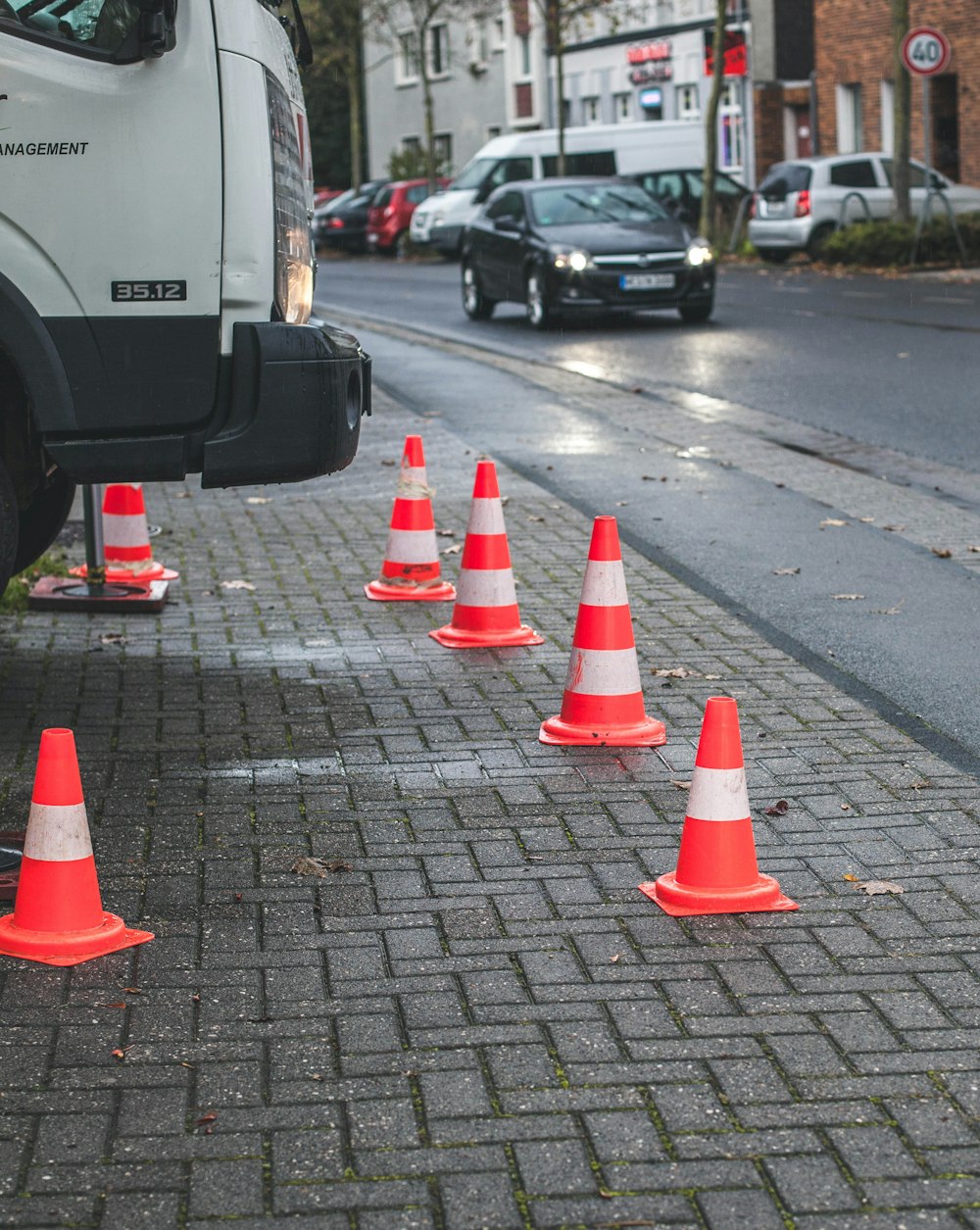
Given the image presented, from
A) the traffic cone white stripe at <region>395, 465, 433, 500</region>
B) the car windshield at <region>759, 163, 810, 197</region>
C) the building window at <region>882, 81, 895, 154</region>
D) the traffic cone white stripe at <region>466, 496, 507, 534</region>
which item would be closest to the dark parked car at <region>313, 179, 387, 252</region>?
the building window at <region>882, 81, 895, 154</region>

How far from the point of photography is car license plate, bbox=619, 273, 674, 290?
21.5 metres

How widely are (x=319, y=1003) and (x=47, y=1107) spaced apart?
26.3 inches

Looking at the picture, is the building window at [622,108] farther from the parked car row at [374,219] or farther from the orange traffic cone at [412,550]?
the orange traffic cone at [412,550]

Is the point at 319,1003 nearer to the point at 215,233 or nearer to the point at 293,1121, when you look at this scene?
the point at 293,1121

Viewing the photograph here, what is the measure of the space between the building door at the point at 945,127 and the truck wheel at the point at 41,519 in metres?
36.1

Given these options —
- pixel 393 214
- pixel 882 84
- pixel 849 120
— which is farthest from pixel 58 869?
pixel 393 214

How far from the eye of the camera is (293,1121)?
3459 mm

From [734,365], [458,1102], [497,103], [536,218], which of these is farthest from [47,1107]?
[497,103]

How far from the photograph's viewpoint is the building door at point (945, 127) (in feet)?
133

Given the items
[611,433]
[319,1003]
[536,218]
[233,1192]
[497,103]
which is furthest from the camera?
[497,103]

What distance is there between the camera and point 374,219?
4844cm

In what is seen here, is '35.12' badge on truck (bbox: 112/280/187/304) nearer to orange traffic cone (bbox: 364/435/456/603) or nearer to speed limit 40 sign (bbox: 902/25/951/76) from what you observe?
orange traffic cone (bbox: 364/435/456/603)

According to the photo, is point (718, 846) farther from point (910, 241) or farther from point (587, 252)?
point (910, 241)

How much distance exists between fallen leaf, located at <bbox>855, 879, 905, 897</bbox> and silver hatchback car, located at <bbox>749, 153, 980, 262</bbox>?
29.0 m
